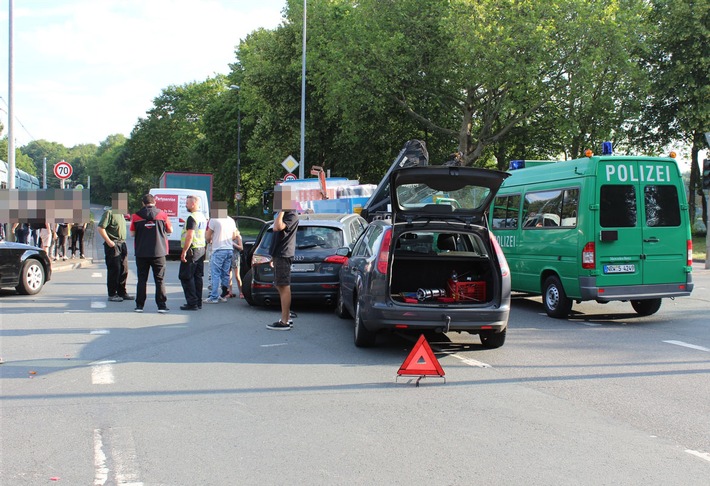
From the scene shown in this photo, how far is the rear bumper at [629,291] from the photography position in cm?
1077

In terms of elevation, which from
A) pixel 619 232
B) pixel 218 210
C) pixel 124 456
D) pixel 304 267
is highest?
pixel 218 210

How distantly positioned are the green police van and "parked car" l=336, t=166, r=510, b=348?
250cm

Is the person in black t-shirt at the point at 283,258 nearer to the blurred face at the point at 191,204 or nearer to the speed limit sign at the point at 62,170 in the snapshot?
the blurred face at the point at 191,204

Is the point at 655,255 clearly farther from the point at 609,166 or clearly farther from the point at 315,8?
the point at 315,8

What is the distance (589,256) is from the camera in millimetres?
10867

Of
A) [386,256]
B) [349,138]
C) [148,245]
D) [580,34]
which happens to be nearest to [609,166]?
[386,256]

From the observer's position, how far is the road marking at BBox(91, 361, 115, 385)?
22.4 feet

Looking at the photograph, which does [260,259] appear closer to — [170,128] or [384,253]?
[384,253]

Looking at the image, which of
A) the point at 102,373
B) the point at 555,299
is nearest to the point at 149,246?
the point at 102,373

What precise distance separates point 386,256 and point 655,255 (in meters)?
5.10

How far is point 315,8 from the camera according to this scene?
38.6m

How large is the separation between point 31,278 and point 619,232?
34.1 ft

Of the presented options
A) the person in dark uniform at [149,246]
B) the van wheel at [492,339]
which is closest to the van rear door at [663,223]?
the van wheel at [492,339]

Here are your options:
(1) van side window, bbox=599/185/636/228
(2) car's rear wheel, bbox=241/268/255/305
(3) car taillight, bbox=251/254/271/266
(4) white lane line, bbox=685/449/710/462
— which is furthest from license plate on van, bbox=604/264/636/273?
(4) white lane line, bbox=685/449/710/462
